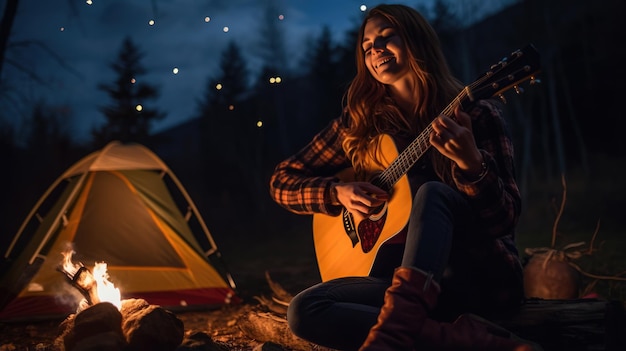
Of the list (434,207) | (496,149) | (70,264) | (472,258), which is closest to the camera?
(434,207)

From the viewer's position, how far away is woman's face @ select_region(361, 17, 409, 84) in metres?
2.58

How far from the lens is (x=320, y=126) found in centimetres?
2589

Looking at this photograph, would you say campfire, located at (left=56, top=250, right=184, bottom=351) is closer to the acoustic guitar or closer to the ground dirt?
the ground dirt

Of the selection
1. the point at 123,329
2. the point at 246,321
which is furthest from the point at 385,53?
the point at 246,321

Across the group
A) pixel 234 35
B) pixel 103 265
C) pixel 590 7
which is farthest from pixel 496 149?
pixel 234 35

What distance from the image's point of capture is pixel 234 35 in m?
25.4

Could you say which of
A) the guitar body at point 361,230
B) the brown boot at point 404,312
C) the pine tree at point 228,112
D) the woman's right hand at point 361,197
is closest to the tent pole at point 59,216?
the guitar body at point 361,230

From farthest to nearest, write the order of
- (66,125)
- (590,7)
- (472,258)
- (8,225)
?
(66,125), (590,7), (8,225), (472,258)

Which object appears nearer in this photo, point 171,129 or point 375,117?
point 375,117

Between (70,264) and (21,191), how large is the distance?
777 inches

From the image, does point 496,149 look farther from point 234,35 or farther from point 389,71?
point 234,35

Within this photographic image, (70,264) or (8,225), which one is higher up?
(70,264)

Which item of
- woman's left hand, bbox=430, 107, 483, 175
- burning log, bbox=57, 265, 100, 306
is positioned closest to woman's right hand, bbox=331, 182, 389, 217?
woman's left hand, bbox=430, 107, 483, 175

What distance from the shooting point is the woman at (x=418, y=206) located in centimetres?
189
